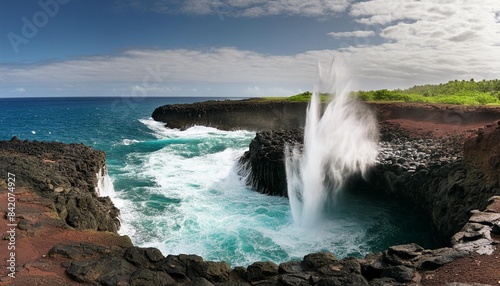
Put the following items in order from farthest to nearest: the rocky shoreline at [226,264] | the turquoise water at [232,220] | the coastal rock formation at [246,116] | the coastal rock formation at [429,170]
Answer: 1. the coastal rock formation at [246,116]
2. the turquoise water at [232,220]
3. the coastal rock formation at [429,170]
4. the rocky shoreline at [226,264]

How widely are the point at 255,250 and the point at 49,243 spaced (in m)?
7.03

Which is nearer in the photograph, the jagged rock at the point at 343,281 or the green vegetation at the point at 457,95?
the jagged rock at the point at 343,281

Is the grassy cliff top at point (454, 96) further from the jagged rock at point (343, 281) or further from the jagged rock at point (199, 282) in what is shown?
the jagged rock at point (199, 282)

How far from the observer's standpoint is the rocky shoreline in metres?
7.01

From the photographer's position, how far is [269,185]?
20.2 m

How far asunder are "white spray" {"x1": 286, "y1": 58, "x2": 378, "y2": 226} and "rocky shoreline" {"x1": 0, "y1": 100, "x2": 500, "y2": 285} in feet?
6.84

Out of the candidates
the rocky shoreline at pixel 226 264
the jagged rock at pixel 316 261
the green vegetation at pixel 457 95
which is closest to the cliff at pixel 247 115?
the green vegetation at pixel 457 95

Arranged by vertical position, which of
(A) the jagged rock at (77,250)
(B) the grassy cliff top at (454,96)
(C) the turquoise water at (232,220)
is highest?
(B) the grassy cliff top at (454,96)

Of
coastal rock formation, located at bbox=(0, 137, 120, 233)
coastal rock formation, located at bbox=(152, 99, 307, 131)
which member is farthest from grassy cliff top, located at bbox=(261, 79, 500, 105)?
coastal rock formation, located at bbox=(0, 137, 120, 233)

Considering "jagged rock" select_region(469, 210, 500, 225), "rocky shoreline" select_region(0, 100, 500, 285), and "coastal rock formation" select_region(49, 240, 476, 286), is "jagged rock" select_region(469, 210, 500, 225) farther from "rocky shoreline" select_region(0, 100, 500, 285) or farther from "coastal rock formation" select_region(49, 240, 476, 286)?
"coastal rock formation" select_region(49, 240, 476, 286)

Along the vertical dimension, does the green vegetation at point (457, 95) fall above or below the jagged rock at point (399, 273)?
above

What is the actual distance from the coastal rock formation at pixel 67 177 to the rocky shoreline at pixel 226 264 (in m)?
0.05

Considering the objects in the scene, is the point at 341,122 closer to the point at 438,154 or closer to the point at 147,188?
the point at 438,154

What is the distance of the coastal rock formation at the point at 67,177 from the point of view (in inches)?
440
